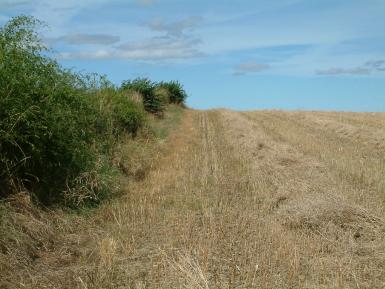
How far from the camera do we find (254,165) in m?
14.2

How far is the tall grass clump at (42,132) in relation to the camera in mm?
8602

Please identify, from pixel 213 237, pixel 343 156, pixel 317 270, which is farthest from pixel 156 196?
pixel 343 156

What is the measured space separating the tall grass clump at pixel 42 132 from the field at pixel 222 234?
64cm

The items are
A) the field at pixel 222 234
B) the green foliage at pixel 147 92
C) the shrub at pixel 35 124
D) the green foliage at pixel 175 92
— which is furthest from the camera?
the green foliage at pixel 175 92

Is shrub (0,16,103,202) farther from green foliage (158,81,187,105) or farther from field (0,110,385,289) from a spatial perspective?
green foliage (158,81,187,105)

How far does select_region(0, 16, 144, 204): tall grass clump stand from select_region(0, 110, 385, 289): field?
0.64 metres

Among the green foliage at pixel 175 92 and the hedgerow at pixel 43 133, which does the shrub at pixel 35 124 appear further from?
the green foliage at pixel 175 92

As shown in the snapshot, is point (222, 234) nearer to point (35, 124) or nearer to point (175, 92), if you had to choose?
point (35, 124)

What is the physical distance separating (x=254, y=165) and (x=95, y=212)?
568cm

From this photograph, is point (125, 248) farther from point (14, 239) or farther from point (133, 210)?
point (133, 210)

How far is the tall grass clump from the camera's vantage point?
8.60 m

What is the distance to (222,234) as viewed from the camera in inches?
306

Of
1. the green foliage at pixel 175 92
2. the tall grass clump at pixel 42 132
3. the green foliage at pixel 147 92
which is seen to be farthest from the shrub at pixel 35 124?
the green foliage at pixel 175 92

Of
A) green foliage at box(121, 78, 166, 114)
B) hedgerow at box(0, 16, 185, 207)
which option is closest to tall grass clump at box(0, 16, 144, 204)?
hedgerow at box(0, 16, 185, 207)
